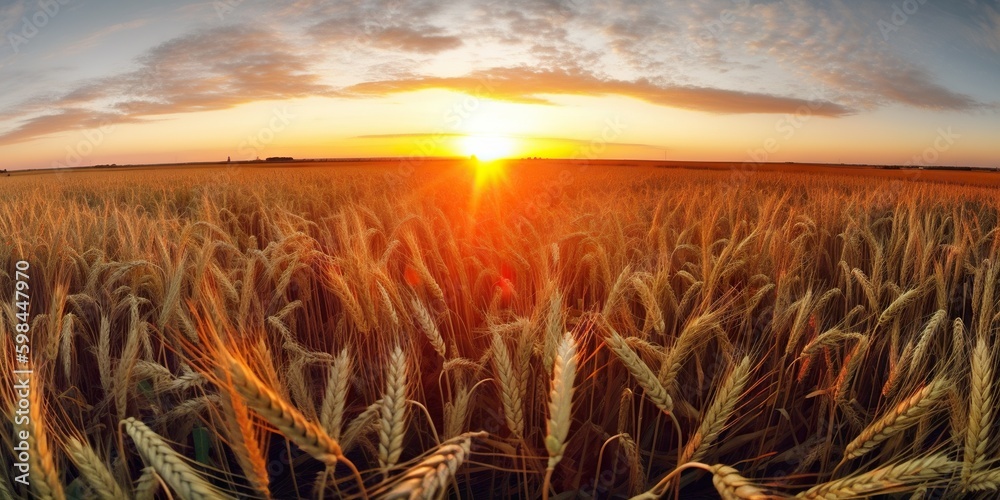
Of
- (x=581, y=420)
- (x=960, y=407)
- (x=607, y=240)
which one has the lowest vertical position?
(x=581, y=420)

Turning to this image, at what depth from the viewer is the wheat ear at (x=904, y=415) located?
1.09 metres

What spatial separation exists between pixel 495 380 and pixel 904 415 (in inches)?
38.2

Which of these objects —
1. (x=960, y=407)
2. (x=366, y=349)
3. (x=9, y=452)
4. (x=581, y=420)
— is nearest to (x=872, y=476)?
(x=960, y=407)

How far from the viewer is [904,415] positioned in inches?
43.4

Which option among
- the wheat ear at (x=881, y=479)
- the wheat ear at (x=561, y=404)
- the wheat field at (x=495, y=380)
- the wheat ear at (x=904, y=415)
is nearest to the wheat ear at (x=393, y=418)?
the wheat field at (x=495, y=380)

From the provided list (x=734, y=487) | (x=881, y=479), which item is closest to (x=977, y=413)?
(x=881, y=479)

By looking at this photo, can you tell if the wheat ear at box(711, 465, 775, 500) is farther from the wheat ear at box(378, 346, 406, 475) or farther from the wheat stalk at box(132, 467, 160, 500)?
the wheat stalk at box(132, 467, 160, 500)

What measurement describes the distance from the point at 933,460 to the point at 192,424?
1.94m

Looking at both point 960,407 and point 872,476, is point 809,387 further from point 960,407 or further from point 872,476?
point 872,476

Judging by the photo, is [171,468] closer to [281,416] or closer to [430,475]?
[281,416]

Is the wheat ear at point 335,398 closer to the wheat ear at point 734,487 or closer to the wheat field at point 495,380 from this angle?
the wheat field at point 495,380

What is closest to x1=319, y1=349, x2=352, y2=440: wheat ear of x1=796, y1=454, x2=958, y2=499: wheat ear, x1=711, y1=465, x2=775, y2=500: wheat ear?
x1=711, y1=465, x2=775, y2=500: wheat ear

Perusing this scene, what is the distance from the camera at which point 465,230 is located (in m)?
3.63

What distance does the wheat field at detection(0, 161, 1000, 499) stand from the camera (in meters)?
0.99
